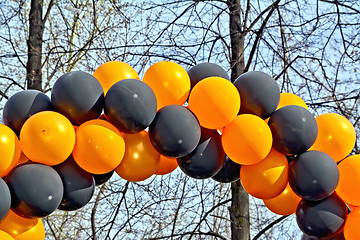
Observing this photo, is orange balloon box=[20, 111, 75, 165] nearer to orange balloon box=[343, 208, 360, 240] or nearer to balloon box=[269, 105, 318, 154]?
balloon box=[269, 105, 318, 154]

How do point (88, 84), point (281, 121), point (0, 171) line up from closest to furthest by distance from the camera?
point (0, 171) → point (88, 84) → point (281, 121)

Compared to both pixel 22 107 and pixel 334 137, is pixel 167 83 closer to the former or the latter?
pixel 22 107

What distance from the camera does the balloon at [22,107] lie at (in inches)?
104

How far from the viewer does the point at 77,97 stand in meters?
2.56

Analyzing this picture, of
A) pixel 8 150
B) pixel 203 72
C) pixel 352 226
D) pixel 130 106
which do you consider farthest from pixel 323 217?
pixel 8 150

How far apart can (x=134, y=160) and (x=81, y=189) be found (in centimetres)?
37

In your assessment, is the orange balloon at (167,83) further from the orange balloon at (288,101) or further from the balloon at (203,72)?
the orange balloon at (288,101)

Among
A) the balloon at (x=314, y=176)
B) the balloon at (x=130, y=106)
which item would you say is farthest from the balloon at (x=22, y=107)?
the balloon at (x=314, y=176)

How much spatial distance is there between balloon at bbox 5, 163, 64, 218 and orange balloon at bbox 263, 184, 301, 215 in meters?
1.53

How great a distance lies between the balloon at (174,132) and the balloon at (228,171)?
0.47 m

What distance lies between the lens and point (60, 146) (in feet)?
8.02

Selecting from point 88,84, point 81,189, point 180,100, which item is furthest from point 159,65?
→ point 81,189

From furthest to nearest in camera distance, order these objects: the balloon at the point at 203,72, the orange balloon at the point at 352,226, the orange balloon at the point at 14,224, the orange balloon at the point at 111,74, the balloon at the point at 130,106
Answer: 1. the balloon at the point at 203,72
2. the orange balloon at the point at 111,74
3. the orange balloon at the point at 352,226
4. the orange balloon at the point at 14,224
5. the balloon at the point at 130,106

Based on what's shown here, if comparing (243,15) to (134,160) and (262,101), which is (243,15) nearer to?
(262,101)
